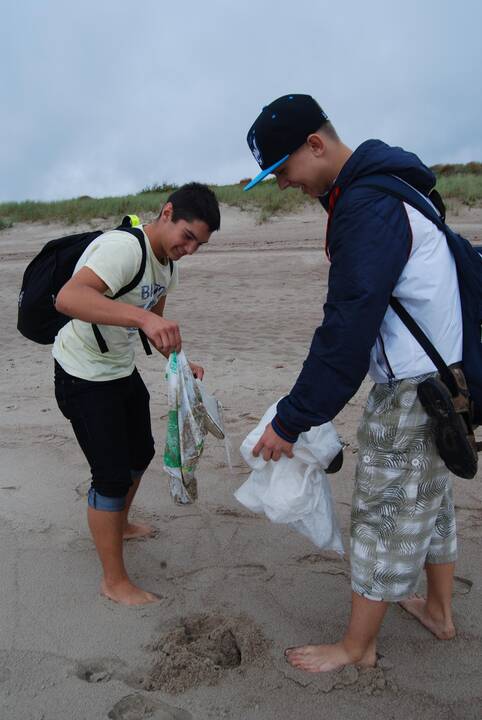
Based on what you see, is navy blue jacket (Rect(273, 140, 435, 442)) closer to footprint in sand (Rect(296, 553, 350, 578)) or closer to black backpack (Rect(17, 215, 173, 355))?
black backpack (Rect(17, 215, 173, 355))

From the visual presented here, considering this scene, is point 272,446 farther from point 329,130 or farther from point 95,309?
point 329,130

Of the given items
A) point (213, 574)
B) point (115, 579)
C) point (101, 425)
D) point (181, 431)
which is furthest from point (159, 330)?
point (213, 574)

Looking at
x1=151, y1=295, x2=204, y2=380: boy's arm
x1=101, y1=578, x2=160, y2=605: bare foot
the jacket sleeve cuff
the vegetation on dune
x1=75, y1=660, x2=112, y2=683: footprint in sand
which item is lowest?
x1=75, y1=660, x2=112, y2=683: footprint in sand

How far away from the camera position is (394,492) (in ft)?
7.40

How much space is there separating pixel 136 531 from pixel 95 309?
1550 millimetres

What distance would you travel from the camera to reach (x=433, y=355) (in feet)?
7.04

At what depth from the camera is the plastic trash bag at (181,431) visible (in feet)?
8.98

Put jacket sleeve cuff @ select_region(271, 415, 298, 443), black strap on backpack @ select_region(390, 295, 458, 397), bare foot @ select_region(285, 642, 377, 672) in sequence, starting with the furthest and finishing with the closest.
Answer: bare foot @ select_region(285, 642, 377, 672), jacket sleeve cuff @ select_region(271, 415, 298, 443), black strap on backpack @ select_region(390, 295, 458, 397)

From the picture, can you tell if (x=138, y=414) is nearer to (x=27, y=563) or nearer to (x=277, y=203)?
(x=27, y=563)

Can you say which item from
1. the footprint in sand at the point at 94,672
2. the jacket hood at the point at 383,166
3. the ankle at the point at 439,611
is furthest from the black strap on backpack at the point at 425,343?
the footprint in sand at the point at 94,672

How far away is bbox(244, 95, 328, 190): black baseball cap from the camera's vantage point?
2.18 meters

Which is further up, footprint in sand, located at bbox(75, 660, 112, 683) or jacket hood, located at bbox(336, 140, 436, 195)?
jacket hood, located at bbox(336, 140, 436, 195)

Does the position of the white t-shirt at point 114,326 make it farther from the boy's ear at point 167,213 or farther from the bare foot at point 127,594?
the bare foot at point 127,594

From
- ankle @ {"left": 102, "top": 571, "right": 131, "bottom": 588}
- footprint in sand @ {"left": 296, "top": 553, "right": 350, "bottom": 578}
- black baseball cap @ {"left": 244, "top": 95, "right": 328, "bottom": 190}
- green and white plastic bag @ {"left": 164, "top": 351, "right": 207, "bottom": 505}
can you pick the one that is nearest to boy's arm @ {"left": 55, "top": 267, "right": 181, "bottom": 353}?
green and white plastic bag @ {"left": 164, "top": 351, "right": 207, "bottom": 505}
